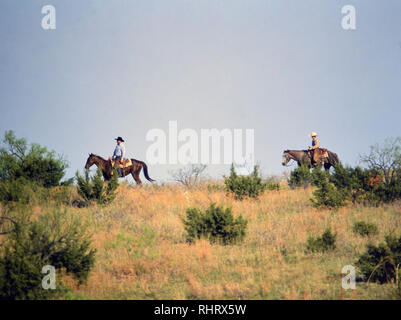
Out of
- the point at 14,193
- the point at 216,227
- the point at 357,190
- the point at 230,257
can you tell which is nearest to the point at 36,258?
the point at 230,257

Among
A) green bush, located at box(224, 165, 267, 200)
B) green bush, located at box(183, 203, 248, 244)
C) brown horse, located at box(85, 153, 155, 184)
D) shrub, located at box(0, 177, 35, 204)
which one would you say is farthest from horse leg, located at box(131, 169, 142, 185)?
green bush, located at box(183, 203, 248, 244)

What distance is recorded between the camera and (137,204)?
15.0 metres

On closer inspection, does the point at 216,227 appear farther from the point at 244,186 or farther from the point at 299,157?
the point at 299,157

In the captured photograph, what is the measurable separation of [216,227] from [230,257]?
5.93 feet

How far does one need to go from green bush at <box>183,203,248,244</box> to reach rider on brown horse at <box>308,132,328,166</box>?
13.2 metres

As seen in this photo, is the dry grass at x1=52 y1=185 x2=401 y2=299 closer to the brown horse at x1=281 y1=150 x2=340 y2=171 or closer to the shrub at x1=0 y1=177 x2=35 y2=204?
the shrub at x1=0 y1=177 x2=35 y2=204

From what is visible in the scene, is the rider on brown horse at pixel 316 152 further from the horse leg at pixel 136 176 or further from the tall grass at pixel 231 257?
the horse leg at pixel 136 176

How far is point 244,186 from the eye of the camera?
16984mm

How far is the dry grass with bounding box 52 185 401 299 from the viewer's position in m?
6.72

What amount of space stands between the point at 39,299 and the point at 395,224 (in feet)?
29.6

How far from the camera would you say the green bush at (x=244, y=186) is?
1680 centimetres

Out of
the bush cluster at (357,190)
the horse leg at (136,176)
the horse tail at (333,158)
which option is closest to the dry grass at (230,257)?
the bush cluster at (357,190)

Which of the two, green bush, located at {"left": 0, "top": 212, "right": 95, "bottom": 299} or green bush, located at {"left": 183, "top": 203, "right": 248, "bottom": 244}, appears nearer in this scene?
green bush, located at {"left": 0, "top": 212, "right": 95, "bottom": 299}
